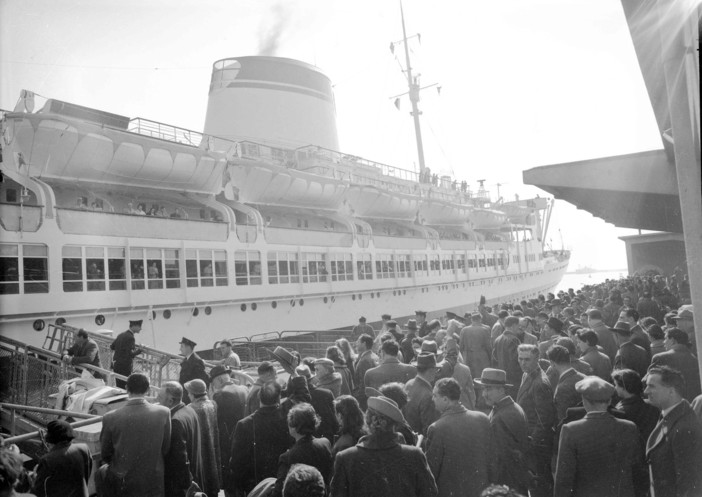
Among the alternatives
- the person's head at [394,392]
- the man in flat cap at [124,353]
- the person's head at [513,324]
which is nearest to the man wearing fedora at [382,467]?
the person's head at [394,392]

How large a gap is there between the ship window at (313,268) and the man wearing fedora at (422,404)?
630 inches

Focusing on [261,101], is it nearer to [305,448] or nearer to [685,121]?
[685,121]

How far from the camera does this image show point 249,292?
18.2 meters

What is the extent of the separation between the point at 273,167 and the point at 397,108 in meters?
25.2

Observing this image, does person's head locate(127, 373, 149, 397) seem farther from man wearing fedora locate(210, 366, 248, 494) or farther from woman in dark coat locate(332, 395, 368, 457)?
woman in dark coat locate(332, 395, 368, 457)

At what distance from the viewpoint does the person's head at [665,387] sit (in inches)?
134

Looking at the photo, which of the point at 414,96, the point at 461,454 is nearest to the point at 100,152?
the point at 461,454

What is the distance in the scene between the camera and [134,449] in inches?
165

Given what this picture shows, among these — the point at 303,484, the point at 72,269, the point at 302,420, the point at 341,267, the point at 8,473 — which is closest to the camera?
the point at 303,484

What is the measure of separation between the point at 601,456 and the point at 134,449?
368 cm

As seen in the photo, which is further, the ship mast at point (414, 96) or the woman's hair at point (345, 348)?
the ship mast at point (414, 96)

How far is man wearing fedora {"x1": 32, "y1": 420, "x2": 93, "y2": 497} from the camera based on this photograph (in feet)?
13.7

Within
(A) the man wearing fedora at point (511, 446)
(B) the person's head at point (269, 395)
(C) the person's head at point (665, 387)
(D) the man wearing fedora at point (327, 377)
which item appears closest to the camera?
(C) the person's head at point (665, 387)

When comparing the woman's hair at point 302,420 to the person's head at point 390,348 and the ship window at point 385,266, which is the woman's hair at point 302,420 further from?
the ship window at point 385,266
